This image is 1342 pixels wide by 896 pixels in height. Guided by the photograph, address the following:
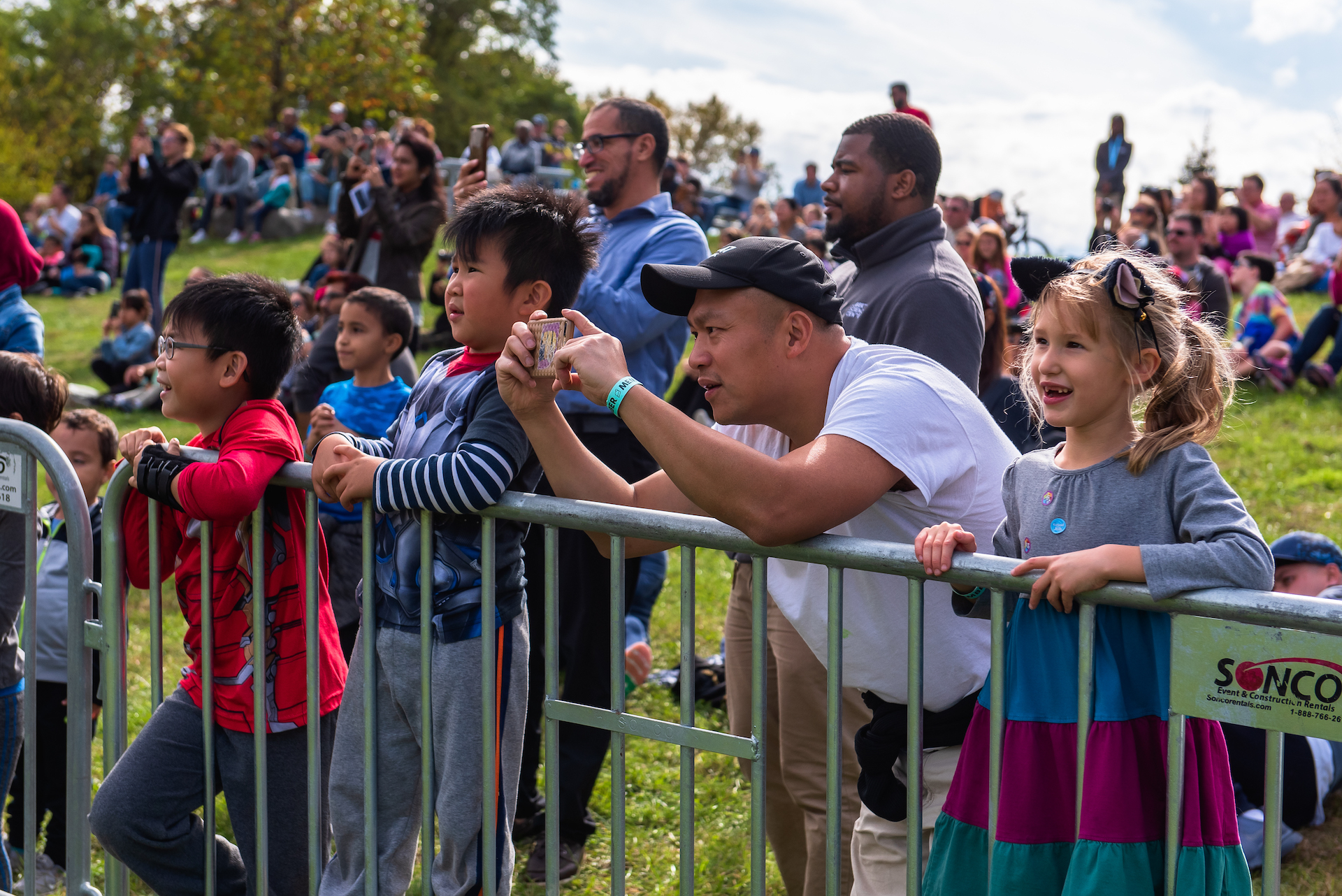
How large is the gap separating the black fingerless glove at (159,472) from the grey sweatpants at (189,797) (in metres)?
0.54

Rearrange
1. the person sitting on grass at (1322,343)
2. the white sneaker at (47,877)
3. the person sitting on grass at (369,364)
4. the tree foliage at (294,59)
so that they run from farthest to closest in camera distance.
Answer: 1. the tree foliage at (294,59)
2. the person sitting on grass at (1322,343)
3. the person sitting on grass at (369,364)
4. the white sneaker at (47,877)

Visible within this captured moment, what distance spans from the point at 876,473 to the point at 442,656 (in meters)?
1.11

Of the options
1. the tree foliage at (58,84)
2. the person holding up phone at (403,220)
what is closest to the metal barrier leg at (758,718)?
the person holding up phone at (403,220)

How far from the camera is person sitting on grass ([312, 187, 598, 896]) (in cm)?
280

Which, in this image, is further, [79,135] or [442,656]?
[79,135]

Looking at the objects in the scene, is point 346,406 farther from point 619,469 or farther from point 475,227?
point 475,227

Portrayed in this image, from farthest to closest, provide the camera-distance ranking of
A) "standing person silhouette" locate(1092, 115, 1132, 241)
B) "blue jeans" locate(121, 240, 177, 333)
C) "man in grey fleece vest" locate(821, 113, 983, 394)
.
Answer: "standing person silhouette" locate(1092, 115, 1132, 241)
"blue jeans" locate(121, 240, 177, 333)
"man in grey fleece vest" locate(821, 113, 983, 394)

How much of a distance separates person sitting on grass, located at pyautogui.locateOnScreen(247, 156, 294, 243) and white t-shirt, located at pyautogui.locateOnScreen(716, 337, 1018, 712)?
24.4 m

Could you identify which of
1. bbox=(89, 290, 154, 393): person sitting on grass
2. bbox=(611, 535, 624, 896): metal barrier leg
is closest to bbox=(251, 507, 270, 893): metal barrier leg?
bbox=(611, 535, 624, 896): metal barrier leg

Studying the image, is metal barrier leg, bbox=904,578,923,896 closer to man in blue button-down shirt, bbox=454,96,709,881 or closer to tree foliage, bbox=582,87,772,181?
man in blue button-down shirt, bbox=454,96,709,881

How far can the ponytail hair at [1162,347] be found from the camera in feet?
7.59

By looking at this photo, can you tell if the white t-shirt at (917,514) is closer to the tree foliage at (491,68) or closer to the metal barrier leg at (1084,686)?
the metal barrier leg at (1084,686)

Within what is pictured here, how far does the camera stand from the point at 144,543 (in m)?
3.41

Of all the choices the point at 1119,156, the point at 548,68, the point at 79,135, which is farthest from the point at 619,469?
the point at 548,68
